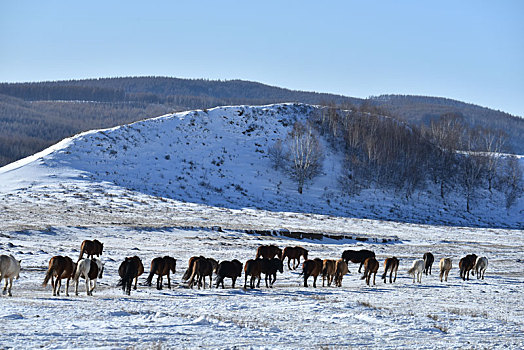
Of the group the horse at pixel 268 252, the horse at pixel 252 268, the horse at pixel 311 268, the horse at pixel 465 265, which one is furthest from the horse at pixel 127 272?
the horse at pixel 465 265

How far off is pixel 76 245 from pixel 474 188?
75.0 m

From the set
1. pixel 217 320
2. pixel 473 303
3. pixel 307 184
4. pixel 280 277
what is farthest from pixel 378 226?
pixel 217 320

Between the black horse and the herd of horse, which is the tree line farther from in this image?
the black horse

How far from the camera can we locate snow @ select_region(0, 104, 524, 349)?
1243cm

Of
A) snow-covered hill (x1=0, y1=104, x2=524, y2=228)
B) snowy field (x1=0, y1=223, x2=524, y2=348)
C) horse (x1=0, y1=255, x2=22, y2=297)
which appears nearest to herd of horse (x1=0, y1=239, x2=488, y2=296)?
horse (x1=0, y1=255, x2=22, y2=297)

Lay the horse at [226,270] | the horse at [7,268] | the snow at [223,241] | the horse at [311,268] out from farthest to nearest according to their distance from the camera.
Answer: the horse at [311,268], the horse at [226,270], the horse at [7,268], the snow at [223,241]

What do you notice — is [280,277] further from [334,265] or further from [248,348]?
[248,348]

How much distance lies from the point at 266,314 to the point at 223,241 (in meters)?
23.7

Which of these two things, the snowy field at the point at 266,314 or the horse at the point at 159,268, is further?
the horse at the point at 159,268

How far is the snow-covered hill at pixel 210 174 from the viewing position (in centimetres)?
6656

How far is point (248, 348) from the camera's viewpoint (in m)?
10.9

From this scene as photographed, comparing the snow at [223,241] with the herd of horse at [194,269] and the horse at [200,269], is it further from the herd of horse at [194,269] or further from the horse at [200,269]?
the horse at [200,269]

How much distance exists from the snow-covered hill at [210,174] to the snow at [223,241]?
32 centimetres

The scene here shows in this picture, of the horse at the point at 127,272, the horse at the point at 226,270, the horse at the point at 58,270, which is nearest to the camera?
the horse at the point at 58,270
